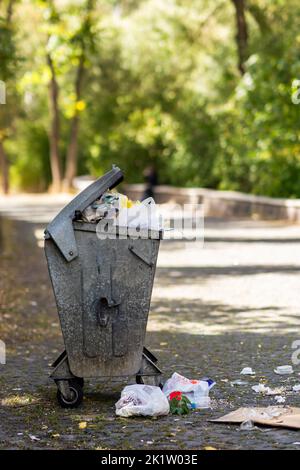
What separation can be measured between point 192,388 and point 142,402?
485mm

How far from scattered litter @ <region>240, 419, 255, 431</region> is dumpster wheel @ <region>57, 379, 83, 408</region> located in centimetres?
129

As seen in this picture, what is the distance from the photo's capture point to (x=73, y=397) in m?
7.31

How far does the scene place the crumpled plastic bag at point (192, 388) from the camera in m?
7.21

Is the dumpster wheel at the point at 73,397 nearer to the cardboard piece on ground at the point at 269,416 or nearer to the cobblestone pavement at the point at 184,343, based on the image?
the cobblestone pavement at the point at 184,343

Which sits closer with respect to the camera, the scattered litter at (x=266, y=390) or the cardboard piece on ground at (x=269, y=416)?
the cardboard piece on ground at (x=269, y=416)

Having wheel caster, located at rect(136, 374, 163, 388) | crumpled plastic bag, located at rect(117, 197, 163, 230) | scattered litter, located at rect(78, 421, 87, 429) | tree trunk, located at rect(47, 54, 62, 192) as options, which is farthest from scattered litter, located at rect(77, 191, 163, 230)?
tree trunk, located at rect(47, 54, 62, 192)

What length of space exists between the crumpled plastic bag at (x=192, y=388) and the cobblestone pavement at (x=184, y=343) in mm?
83

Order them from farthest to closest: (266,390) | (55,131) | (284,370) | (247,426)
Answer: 1. (55,131)
2. (284,370)
3. (266,390)
4. (247,426)

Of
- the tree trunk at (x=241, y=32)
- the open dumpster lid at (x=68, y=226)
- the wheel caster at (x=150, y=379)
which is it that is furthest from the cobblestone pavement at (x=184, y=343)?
the tree trunk at (x=241, y=32)

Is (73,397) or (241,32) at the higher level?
(241,32)

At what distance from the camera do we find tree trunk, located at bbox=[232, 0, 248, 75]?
29403 millimetres

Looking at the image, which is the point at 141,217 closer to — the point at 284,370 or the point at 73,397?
the point at 73,397

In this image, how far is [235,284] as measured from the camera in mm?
14141

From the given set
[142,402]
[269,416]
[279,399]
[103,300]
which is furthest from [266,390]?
[103,300]
